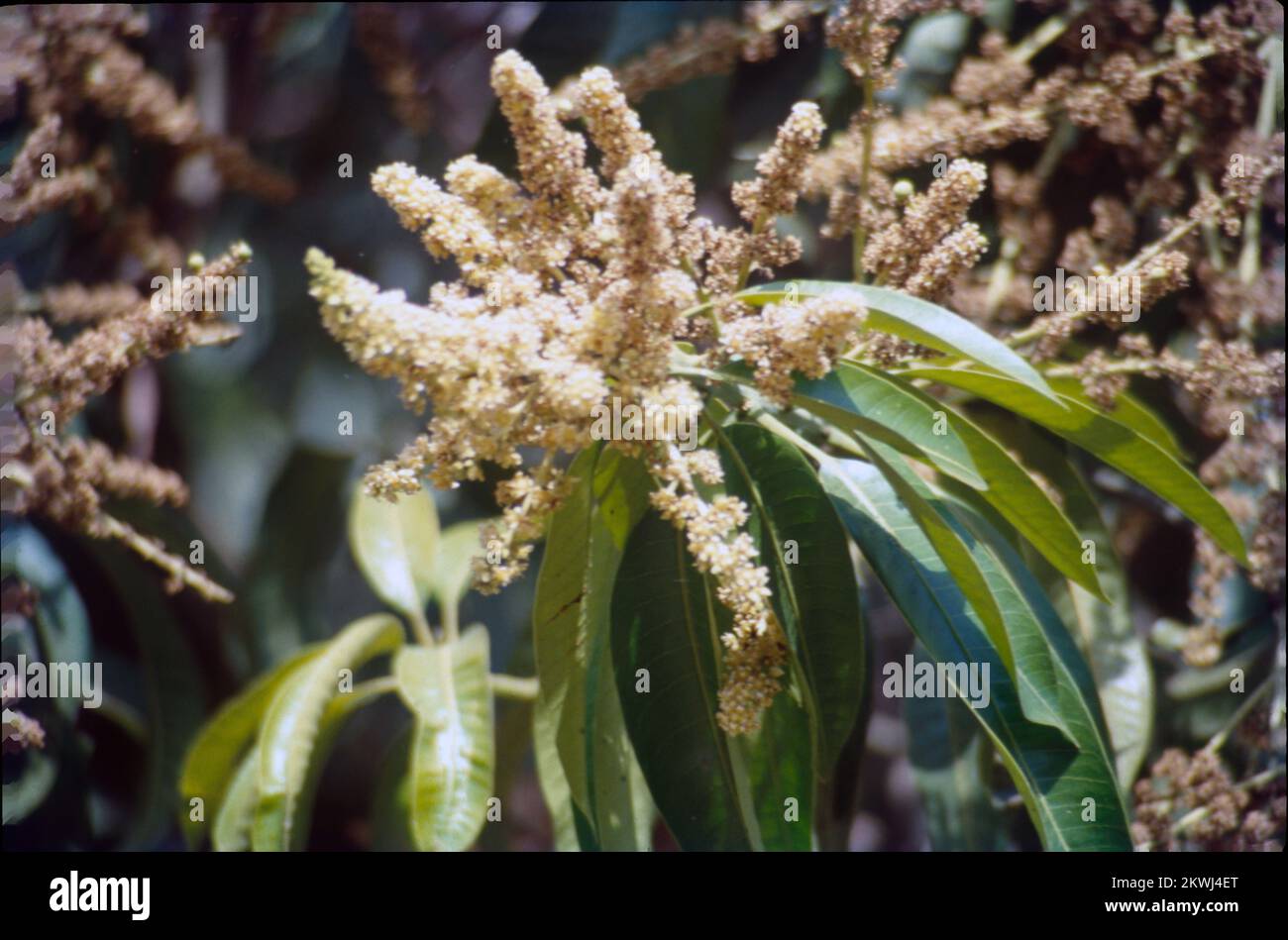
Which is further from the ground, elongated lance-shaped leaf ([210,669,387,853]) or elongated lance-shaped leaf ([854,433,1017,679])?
elongated lance-shaped leaf ([854,433,1017,679])

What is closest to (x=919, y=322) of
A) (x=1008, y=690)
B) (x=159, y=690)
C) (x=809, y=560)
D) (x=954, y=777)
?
(x=809, y=560)

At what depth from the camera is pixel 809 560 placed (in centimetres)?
83

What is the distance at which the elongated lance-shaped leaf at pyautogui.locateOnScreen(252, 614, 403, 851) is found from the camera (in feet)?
3.23

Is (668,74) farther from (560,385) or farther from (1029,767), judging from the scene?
(1029,767)

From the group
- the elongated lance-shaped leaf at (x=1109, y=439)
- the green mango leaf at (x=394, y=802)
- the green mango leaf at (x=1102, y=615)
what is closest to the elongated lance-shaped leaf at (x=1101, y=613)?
the green mango leaf at (x=1102, y=615)

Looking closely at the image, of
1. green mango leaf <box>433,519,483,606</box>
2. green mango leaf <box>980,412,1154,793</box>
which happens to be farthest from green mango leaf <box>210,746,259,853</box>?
green mango leaf <box>980,412,1154,793</box>

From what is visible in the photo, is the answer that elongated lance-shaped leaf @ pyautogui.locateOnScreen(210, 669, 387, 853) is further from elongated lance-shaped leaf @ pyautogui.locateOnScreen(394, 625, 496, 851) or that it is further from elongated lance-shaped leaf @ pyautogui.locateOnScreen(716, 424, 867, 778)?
elongated lance-shaped leaf @ pyautogui.locateOnScreen(716, 424, 867, 778)

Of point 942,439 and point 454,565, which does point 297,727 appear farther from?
point 942,439

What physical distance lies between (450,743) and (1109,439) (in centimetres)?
64

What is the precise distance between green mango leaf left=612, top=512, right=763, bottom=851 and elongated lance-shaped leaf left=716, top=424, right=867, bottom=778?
0.08 meters

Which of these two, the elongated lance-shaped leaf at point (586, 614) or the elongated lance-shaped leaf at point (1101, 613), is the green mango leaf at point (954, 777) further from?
the elongated lance-shaped leaf at point (586, 614)

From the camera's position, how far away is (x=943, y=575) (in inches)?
32.9
